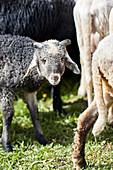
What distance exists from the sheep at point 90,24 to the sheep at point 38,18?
3.21 ft

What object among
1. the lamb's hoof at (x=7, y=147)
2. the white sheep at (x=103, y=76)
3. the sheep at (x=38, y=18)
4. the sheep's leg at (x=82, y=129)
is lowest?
the lamb's hoof at (x=7, y=147)

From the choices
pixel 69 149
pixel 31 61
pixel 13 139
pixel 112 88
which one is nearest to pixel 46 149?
pixel 69 149

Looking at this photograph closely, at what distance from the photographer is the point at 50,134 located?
4359 mm

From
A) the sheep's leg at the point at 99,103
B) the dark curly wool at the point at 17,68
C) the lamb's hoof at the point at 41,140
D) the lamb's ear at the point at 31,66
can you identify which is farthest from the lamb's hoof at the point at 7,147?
the sheep's leg at the point at 99,103

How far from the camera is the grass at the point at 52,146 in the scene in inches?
134

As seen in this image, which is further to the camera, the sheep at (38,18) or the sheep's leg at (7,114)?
the sheep at (38,18)

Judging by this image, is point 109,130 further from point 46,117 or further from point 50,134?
point 46,117

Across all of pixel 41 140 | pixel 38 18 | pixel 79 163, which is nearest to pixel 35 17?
pixel 38 18

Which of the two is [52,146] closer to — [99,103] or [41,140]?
[41,140]

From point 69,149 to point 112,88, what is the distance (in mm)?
1283

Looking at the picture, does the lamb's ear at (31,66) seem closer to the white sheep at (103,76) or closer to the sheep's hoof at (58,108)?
the white sheep at (103,76)

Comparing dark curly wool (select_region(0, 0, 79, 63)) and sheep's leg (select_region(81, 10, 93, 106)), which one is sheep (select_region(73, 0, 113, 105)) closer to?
sheep's leg (select_region(81, 10, 93, 106))

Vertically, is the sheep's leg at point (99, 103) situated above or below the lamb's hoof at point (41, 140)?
above

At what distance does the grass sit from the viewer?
3401 mm
